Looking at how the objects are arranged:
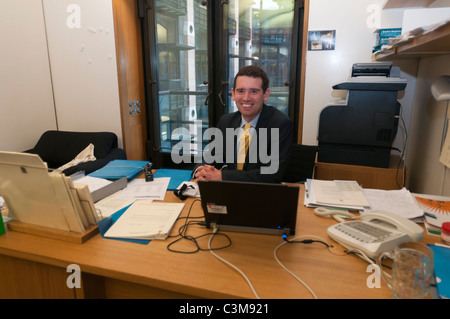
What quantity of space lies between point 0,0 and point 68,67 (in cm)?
82

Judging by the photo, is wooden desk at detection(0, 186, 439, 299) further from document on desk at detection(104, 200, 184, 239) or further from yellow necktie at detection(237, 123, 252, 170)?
yellow necktie at detection(237, 123, 252, 170)

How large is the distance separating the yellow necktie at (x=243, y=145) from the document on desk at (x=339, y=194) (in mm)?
456

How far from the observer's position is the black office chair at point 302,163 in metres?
2.42

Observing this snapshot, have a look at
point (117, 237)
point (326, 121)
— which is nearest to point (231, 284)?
point (117, 237)

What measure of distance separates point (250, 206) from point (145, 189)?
76 centimetres

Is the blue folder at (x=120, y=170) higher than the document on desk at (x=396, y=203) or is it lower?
higher

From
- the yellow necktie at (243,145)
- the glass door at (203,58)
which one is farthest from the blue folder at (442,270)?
the glass door at (203,58)

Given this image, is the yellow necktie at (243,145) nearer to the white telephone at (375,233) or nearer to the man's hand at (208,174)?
the man's hand at (208,174)

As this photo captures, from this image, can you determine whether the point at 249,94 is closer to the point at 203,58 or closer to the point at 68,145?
the point at 203,58

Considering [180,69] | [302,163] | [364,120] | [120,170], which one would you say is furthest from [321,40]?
[120,170]

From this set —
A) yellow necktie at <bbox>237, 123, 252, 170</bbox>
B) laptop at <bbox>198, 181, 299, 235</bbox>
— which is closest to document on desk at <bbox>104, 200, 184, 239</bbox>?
laptop at <bbox>198, 181, 299, 235</bbox>

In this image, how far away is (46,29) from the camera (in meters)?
3.43

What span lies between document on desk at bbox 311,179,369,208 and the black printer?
78cm

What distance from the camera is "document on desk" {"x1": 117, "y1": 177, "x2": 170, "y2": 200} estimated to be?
5.31 feet
